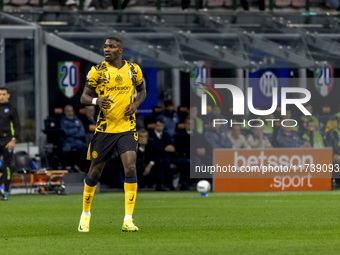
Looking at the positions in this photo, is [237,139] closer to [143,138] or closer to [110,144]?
[143,138]

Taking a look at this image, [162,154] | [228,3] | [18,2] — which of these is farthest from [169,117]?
[228,3]

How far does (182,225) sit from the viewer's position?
41.1 ft

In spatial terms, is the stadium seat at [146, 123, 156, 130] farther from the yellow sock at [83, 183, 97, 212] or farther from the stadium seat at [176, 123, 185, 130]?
the yellow sock at [83, 183, 97, 212]

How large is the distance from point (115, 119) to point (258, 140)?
40.3ft

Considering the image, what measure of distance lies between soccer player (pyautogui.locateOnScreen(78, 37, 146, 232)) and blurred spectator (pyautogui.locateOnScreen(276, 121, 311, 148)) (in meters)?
12.4

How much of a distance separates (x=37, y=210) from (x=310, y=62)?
1108 centimetres

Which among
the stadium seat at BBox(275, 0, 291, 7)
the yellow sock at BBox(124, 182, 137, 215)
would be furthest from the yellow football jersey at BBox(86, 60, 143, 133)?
the stadium seat at BBox(275, 0, 291, 7)

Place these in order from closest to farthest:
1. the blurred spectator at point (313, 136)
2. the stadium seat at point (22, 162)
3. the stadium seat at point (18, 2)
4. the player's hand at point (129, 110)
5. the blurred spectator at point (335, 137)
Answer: the player's hand at point (129, 110), the stadium seat at point (22, 162), the blurred spectator at point (313, 136), the blurred spectator at point (335, 137), the stadium seat at point (18, 2)

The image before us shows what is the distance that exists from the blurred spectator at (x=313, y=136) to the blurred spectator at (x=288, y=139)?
0.86 feet

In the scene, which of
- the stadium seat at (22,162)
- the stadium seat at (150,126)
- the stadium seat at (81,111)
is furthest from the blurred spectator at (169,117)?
the stadium seat at (22,162)

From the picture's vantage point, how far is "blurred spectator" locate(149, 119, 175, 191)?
23.2 metres

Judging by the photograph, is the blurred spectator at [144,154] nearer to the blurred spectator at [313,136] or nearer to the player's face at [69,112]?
the player's face at [69,112]

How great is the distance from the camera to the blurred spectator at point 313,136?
2445cm

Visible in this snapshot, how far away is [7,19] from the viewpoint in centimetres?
2362
